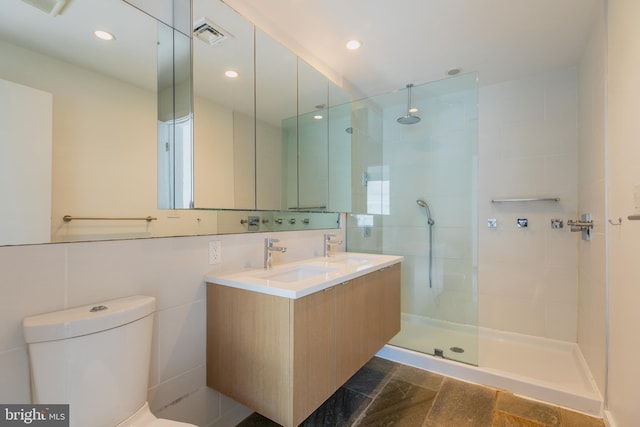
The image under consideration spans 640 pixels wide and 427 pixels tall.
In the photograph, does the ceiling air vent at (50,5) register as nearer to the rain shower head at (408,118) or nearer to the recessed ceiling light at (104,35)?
the recessed ceiling light at (104,35)

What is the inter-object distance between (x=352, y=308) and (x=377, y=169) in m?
1.80

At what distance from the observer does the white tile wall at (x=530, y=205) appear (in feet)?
8.23

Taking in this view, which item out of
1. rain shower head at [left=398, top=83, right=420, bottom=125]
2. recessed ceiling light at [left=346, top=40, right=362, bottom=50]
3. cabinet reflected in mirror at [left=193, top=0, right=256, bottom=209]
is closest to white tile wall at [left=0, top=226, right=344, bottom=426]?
cabinet reflected in mirror at [left=193, top=0, right=256, bottom=209]

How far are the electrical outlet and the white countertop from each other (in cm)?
7

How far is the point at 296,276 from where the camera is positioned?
6.20 feet

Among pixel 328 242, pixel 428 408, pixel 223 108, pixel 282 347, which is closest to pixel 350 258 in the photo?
pixel 328 242

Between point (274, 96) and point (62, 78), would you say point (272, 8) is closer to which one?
point (274, 96)

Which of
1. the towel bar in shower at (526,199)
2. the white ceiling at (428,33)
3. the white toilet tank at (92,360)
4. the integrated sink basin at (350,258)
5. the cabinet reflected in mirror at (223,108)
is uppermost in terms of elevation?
the white ceiling at (428,33)

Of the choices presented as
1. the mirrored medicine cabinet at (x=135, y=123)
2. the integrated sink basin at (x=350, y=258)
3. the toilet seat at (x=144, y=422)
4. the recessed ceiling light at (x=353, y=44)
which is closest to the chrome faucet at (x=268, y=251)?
the mirrored medicine cabinet at (x=135, y=123)

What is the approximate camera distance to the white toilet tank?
0.89 m

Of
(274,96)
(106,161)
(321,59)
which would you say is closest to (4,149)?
(106,161)

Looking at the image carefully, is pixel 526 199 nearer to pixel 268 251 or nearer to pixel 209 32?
pixel 268 251

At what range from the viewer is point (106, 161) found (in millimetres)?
1278

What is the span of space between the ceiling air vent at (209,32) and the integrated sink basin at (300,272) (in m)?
1.34
